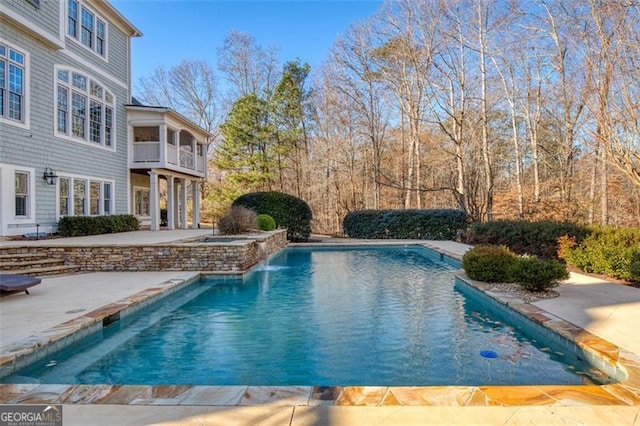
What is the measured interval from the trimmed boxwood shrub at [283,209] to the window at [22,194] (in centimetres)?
835

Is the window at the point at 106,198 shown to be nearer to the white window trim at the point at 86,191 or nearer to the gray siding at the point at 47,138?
the white window trim at the point at 86,191

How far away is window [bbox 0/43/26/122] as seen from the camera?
34.2 ft

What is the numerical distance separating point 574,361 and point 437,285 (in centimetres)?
465

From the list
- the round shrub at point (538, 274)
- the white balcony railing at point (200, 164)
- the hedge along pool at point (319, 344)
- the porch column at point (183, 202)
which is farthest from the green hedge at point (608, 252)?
the porch column at point (183, 202)

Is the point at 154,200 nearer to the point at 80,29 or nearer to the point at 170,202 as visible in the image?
the point at 170,202

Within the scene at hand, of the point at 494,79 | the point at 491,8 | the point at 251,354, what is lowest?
the point at 251,354

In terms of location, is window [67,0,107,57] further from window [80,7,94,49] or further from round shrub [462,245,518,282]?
round shrub [462,245,518,282]

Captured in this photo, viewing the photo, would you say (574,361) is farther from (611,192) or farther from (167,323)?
(611,192)

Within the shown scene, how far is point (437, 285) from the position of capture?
8.93m

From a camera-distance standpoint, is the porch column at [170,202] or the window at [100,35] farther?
the porch column at [170,202]

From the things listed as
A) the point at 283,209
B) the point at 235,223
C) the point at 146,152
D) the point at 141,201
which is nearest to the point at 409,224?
the point at 283,209

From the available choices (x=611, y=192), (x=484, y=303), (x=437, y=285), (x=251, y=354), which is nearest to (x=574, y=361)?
(x=484, y=303)

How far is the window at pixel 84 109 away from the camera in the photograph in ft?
42.0

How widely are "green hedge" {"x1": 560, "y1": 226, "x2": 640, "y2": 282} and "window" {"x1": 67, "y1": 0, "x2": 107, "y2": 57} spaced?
16625 mm
